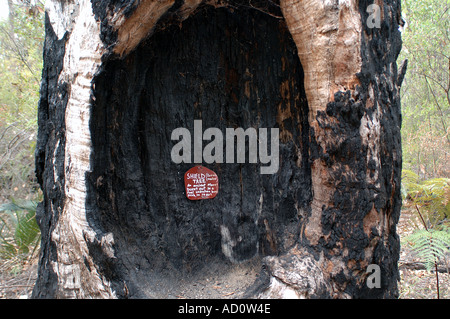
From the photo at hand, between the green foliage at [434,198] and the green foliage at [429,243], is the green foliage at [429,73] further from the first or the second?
the green foliage at [429,243]

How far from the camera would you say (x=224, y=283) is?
2535mm

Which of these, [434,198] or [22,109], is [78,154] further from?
[22,109]

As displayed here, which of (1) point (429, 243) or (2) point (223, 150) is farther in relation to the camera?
(2) point (223, 150)

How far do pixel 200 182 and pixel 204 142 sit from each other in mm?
342

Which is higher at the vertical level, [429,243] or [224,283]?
[429,243]

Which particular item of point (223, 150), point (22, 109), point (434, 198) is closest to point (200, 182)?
point (223, 150)

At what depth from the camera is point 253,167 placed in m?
2.71

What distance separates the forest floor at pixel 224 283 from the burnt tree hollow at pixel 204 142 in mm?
157

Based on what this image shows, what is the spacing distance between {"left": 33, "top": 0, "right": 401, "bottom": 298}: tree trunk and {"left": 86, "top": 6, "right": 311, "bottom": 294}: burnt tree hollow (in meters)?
0.01

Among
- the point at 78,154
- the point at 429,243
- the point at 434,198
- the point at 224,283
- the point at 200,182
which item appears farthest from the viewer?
the point at 434,198

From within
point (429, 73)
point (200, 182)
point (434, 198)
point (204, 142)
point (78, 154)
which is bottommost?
point (434, 198)

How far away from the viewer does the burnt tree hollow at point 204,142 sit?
7.45ft

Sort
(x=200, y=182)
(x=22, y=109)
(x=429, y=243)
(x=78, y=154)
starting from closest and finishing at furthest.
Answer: (x=78, y=154) → (x=429, y=243) → (x=200, y=182) → (x=22, y=109)

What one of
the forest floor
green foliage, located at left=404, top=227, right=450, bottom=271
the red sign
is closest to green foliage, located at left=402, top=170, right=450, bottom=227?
the forest floor
